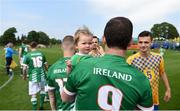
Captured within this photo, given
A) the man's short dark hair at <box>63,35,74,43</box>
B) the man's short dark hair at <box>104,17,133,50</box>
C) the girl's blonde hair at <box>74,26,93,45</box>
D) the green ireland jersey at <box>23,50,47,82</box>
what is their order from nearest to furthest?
the man's short dark hair at <box>104,17,133,50</box> → the girl's blonde hair at <box>74,26,93,45</box> → the man's short dark hair at <box>63,35,74,43</box> → the green ireland jersey at <box>23,50,47,82</box>

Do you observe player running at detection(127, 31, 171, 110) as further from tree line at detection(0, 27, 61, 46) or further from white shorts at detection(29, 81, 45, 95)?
tree line at detection(0, 27, 61, 46)

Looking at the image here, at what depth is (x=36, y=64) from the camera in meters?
12.7

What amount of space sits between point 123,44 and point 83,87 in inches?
Result: 20.0

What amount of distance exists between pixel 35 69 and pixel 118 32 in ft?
30.9

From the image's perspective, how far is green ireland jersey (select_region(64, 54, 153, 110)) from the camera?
3621mm

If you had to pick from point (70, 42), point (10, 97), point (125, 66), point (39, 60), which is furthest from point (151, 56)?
point (10, 97)

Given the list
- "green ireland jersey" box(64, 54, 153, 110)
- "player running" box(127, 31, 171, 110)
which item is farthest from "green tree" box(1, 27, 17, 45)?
"green ireland jersey" box(64, 54, 153, 110)

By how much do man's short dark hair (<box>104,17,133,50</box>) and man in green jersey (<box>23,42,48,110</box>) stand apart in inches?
355

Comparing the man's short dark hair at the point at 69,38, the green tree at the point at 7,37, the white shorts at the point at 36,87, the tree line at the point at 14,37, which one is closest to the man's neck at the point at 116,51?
the man's short dark hair at the point at 69,38

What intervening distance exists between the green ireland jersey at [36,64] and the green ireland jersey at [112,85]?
8.96m

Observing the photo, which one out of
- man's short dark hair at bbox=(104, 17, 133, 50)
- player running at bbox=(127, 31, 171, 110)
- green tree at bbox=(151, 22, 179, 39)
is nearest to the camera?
man's short dark hair at bbox=(104, 17, 133, 50)

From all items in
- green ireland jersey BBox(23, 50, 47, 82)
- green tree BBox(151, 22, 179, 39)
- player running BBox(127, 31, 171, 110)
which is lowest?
green tree BBox(151, 22, 179, 39)

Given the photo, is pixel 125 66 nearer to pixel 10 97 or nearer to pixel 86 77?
pixel 86 77

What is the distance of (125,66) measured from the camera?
3676mm
